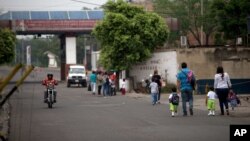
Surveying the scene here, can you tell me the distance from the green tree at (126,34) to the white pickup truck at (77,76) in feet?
43.0

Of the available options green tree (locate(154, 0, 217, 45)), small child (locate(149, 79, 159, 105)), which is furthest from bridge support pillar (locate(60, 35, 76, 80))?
small child (locate(149, 79, 159, 105))

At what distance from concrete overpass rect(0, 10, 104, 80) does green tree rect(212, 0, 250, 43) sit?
18713 mm

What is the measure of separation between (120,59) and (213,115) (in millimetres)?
23106

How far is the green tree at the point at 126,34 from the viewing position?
41.7 meters

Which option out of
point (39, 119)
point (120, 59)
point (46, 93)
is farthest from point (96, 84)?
point (39, 119)

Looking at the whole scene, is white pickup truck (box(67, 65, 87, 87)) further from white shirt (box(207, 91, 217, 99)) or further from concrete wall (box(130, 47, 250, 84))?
white shirt (box(207, 91, 217, 99))

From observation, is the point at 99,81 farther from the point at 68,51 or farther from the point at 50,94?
the point at 68,51

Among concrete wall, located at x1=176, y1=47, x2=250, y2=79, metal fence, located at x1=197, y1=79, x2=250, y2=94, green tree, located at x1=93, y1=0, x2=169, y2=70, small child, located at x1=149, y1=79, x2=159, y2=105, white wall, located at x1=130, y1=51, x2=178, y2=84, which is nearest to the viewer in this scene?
small child, located at x1=149, y1=79, x2=159, y2=105

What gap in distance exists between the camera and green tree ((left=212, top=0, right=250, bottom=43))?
137ft

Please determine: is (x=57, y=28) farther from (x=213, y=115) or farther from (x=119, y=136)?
(x=119, y=136)

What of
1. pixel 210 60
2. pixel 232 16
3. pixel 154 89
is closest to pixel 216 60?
pixel 210 60

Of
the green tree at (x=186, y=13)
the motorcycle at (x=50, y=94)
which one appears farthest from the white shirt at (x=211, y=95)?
the green tree at (x=186, y=13)

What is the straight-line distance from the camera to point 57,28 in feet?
208

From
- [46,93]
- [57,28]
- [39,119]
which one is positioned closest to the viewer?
[39,119]
